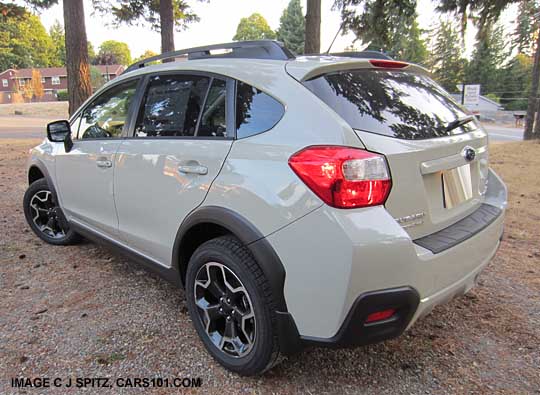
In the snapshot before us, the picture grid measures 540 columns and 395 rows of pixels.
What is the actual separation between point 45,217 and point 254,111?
3.15 metres

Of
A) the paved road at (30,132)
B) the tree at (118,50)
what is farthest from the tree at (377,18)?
the tree at (118,50)

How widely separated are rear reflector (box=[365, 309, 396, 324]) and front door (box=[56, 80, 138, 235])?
206 centimetres

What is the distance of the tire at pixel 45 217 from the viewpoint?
4.11 m

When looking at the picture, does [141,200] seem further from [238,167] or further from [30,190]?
[30,190]

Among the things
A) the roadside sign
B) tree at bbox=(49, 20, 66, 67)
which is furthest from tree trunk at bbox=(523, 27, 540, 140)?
tree at bbox=(49, 20, 66, 67)

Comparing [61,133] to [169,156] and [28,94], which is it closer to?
[169,156]

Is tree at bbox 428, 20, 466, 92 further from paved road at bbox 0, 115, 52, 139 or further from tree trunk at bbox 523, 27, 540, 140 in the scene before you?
paved road at bbox 0, 115, 52, 139

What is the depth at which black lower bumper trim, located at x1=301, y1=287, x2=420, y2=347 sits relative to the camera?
5.81 feet

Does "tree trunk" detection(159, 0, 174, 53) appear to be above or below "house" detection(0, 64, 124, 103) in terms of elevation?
below

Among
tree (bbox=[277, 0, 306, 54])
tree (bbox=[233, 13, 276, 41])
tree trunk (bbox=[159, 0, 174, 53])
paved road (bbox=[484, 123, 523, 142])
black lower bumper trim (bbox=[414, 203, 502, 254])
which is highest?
tree (bbox=[233, 13, 276, 41])

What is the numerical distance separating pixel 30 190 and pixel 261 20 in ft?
267

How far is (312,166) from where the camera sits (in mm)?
1828

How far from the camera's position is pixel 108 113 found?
11.0 ft

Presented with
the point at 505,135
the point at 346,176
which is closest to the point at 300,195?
the point at 346,176
